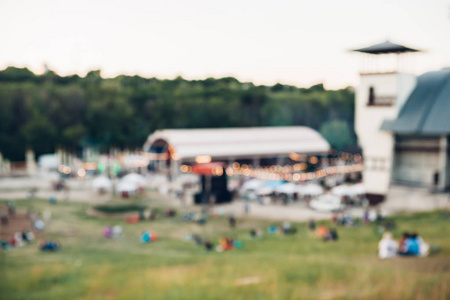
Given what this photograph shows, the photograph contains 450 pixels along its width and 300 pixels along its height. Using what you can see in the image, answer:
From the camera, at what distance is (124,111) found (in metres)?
46.9

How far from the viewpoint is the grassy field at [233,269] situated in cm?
780

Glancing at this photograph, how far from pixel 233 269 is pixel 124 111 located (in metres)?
38.8

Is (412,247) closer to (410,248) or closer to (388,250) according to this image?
(410,248)

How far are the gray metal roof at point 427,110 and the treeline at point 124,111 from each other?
69.3 ft

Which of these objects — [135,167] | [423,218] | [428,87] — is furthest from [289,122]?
[423,218]

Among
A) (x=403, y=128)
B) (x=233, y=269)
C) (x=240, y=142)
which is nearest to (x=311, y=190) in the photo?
(x=403, y=128)

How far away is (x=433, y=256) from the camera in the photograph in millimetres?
11875

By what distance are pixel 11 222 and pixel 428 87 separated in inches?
973

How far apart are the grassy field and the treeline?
25.6 meters

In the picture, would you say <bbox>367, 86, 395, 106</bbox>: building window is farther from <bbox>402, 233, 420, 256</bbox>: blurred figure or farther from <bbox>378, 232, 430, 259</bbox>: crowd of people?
<bbox>402, 233, 420, 256</bbox>: blurred figure

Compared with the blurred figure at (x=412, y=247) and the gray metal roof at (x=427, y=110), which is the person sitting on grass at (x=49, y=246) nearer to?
the blurred figure at (x=412, y=247)

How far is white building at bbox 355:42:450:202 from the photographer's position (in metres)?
23.2

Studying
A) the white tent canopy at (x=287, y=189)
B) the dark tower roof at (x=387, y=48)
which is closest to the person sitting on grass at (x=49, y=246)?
the white tent canopy at (x=287, y=189)

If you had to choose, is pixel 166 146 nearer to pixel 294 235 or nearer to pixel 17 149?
pixel 17 149
